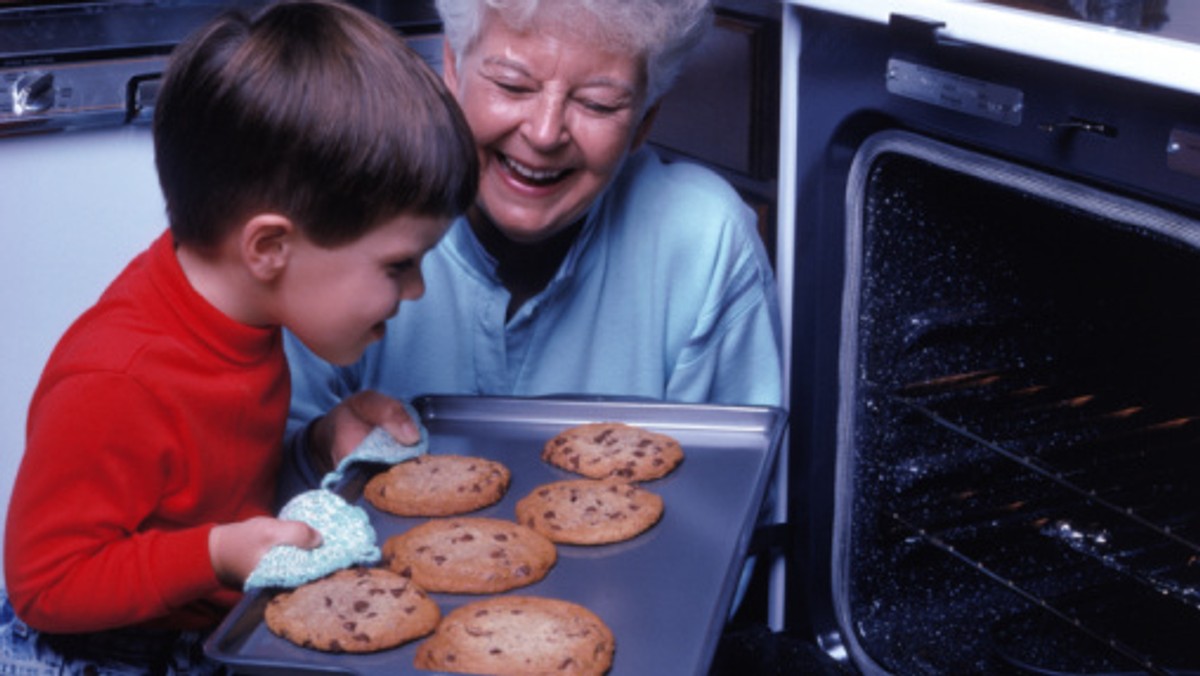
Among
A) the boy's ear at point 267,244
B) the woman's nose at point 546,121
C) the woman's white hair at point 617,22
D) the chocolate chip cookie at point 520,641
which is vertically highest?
the woman's white hair at point 617,22

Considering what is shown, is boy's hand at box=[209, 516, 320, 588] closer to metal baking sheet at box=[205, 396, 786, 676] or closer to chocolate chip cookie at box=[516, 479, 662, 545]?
metal baking sheet at box=[205, 396, 786, 676]

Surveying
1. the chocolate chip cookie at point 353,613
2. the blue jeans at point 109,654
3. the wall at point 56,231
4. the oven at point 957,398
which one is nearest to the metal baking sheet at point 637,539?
the chocolate chip cookie at point 353,613

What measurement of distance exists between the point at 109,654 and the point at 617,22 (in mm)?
819

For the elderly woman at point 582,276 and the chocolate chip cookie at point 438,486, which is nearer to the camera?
the chocolate chip cookie at point 438,486

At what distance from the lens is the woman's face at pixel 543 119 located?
1432mm

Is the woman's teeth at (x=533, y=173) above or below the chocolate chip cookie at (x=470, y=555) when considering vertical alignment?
above

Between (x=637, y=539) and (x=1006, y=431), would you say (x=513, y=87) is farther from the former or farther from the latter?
(x=1006, y=431)

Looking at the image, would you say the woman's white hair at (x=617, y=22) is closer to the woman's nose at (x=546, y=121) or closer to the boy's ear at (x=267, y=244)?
the woman's nose at (x=546, y=121)

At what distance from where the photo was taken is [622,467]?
135 cm

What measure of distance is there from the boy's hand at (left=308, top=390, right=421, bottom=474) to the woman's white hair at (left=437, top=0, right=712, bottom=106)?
41 cm

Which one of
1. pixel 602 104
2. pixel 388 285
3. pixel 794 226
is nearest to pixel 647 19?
pixel 602 104

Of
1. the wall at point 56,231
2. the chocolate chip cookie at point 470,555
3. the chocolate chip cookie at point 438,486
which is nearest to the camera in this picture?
the chocolate chip cookie at point 470,555

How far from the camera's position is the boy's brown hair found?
4.01ft

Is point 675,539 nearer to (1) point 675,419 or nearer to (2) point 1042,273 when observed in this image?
(1) point 675,419
